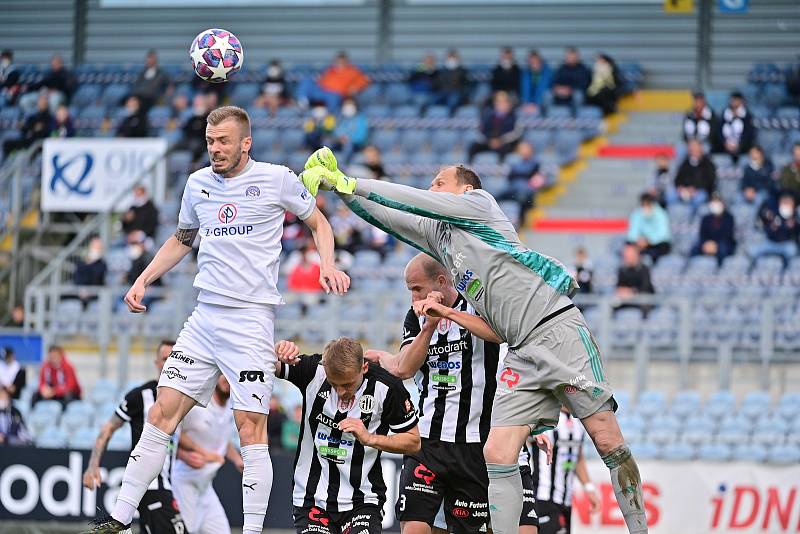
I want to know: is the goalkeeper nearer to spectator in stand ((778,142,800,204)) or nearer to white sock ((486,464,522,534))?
A: white sock ((486,464,522,534))

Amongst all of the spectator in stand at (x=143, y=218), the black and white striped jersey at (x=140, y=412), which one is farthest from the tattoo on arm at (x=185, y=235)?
the spectator in stand at (x=143, y=218)

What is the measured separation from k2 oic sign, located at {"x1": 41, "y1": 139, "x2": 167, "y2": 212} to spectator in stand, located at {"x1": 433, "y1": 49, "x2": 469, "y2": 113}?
473 cm

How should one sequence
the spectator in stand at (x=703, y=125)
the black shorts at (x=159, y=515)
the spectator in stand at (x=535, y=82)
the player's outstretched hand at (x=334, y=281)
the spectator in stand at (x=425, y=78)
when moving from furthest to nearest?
the spectator in stand at (x=425, y=78) → the spectator in stand at (x=535, y=82) → the spectator in stand at (x=703, y=125) → the black shorts at (x=159, y=515) → the player's outstretched hand at (x=334, y=281)

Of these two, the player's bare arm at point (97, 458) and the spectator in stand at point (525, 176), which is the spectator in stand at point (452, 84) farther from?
the player's bare arm at point (97, 458)

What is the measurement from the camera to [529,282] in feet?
23.4

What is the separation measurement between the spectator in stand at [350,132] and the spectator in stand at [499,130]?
184 centimetres

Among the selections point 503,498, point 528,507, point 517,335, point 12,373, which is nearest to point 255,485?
point 503,498

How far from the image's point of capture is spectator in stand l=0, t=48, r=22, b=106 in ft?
77.2

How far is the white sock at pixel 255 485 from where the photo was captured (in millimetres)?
7312

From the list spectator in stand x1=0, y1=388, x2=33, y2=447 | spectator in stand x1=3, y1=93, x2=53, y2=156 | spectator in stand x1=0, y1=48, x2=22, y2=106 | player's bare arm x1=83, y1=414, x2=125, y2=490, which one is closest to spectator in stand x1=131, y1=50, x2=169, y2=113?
spectator in stand x1=3, y1=93, x2=53, y2=156

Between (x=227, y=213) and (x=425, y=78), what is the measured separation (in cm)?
1491

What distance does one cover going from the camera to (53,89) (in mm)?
22953

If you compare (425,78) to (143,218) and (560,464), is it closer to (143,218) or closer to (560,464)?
(143,218)

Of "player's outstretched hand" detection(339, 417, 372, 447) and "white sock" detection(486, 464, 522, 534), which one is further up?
"player's outstretched hand" detection(339, 417, 372, 447)
